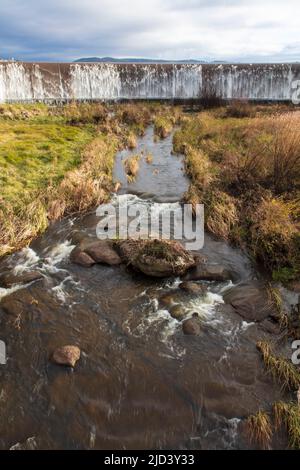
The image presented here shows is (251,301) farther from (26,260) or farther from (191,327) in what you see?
(26,260)

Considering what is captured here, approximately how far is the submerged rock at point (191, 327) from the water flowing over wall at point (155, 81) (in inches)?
1237

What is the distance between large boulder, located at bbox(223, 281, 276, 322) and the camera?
26.8 feet

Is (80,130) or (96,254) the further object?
(80,130)

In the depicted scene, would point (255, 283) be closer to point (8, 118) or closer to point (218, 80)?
point (8, 118)

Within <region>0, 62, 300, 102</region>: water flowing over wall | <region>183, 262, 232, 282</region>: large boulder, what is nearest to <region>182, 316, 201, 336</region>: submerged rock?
<region>183, 262, 232, 282</region>: large boulder

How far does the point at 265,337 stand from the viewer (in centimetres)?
752

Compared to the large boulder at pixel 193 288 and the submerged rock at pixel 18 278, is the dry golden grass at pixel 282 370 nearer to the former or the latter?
the large boulder at pixel 193 288

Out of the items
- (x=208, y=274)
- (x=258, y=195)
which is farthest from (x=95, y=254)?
(x=258, y=195)

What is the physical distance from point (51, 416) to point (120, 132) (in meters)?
21.4

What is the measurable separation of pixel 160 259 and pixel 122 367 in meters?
3.34

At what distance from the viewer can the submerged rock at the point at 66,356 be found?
688 cm

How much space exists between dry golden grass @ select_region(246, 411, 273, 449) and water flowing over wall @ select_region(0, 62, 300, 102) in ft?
110

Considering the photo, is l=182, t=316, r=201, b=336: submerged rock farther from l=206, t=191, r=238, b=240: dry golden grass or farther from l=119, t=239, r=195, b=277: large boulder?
l=206, t=191, r=238, b=240: dry golden grass
